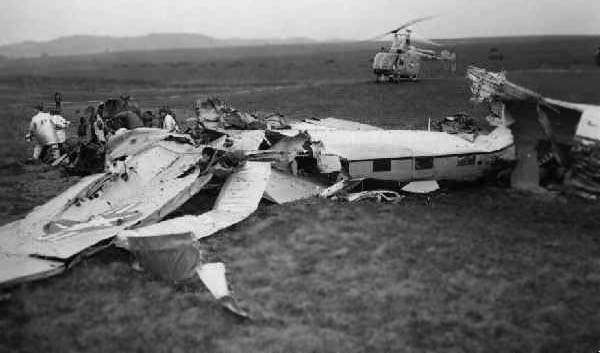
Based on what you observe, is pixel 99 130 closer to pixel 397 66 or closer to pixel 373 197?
pixel 373 197

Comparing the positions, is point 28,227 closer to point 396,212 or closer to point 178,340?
point 178,340

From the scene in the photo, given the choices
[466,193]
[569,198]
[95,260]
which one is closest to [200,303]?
[95,260]

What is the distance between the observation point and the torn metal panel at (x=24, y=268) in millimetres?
6688

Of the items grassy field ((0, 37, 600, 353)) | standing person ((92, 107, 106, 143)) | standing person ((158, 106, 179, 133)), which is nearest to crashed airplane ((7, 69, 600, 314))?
grassy field ((0, 37, 600, 353))

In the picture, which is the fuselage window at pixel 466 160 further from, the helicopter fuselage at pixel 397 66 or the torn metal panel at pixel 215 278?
the helicopter fuselage at pixel 397 66

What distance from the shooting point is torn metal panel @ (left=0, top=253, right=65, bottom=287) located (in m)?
6.69

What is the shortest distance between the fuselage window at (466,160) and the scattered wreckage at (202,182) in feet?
0.08

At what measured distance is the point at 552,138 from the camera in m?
9.41

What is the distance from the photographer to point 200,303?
654 cm

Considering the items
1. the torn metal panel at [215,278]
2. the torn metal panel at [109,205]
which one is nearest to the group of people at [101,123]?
the torn metal panel at [109,205]

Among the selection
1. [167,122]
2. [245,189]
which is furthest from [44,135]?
[245,189]

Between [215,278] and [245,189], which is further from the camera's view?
[245,189]

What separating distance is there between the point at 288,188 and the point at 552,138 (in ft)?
18.3

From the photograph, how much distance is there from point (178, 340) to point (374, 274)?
316 centimetres
